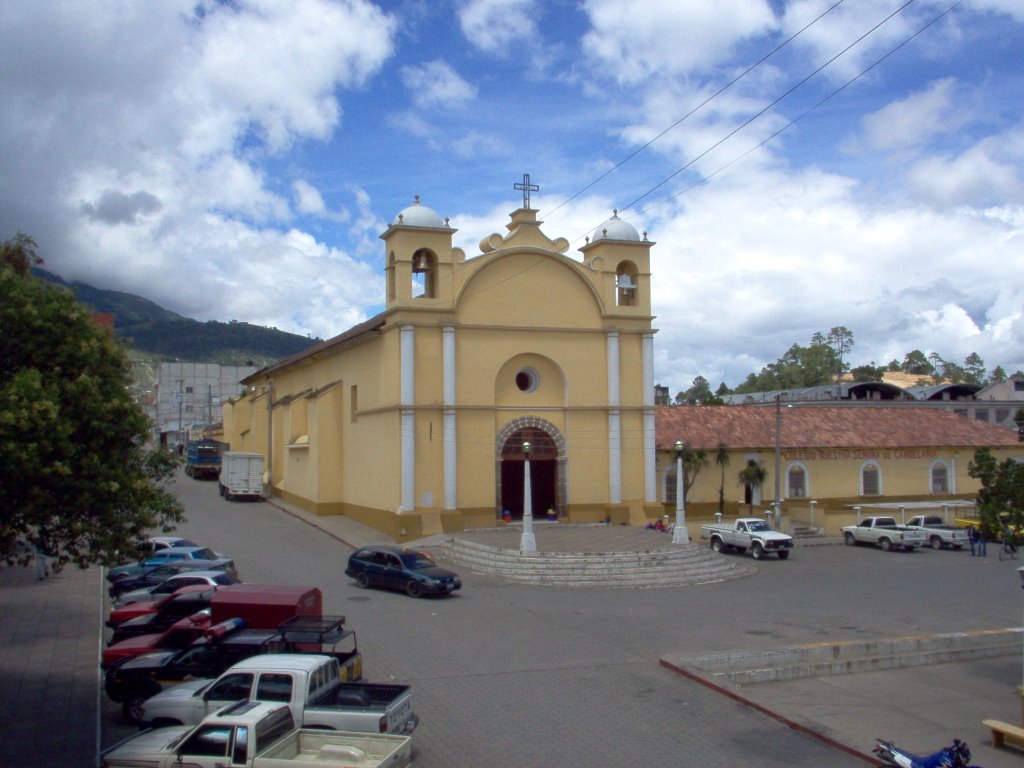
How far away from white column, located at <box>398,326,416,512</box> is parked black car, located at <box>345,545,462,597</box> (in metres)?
5.94

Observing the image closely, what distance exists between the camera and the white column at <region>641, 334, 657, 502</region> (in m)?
33.8

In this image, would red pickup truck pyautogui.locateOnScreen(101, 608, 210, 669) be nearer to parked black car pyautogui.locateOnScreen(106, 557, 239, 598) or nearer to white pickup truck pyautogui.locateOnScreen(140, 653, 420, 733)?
white pickup truck pyautogui.locateOnScreen(140, 653, 420, 733)

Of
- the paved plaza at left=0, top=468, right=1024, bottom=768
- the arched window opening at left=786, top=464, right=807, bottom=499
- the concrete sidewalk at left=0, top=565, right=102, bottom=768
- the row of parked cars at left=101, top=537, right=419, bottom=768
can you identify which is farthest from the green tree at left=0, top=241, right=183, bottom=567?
the arched window opening at left=786, top=464, right=807, bottom=499

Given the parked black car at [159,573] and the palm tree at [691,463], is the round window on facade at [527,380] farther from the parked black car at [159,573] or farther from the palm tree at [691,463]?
the parked black car at [159,573]

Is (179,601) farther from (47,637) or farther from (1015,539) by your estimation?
(1015,539)

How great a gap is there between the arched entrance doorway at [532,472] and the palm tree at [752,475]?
33.3ft

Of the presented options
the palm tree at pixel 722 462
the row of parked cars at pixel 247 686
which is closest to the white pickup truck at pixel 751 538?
the palm tree at pixel 722 462

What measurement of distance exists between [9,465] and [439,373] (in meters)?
21.2

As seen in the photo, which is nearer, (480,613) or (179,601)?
(179,601)

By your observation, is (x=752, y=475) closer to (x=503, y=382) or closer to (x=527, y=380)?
(x=527, y=380)

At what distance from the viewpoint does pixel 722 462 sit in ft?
129

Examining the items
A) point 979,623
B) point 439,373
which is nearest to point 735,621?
point 979,623

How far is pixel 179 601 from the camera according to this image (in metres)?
17.9

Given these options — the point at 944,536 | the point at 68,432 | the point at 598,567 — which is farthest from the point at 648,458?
the point at 68,432
